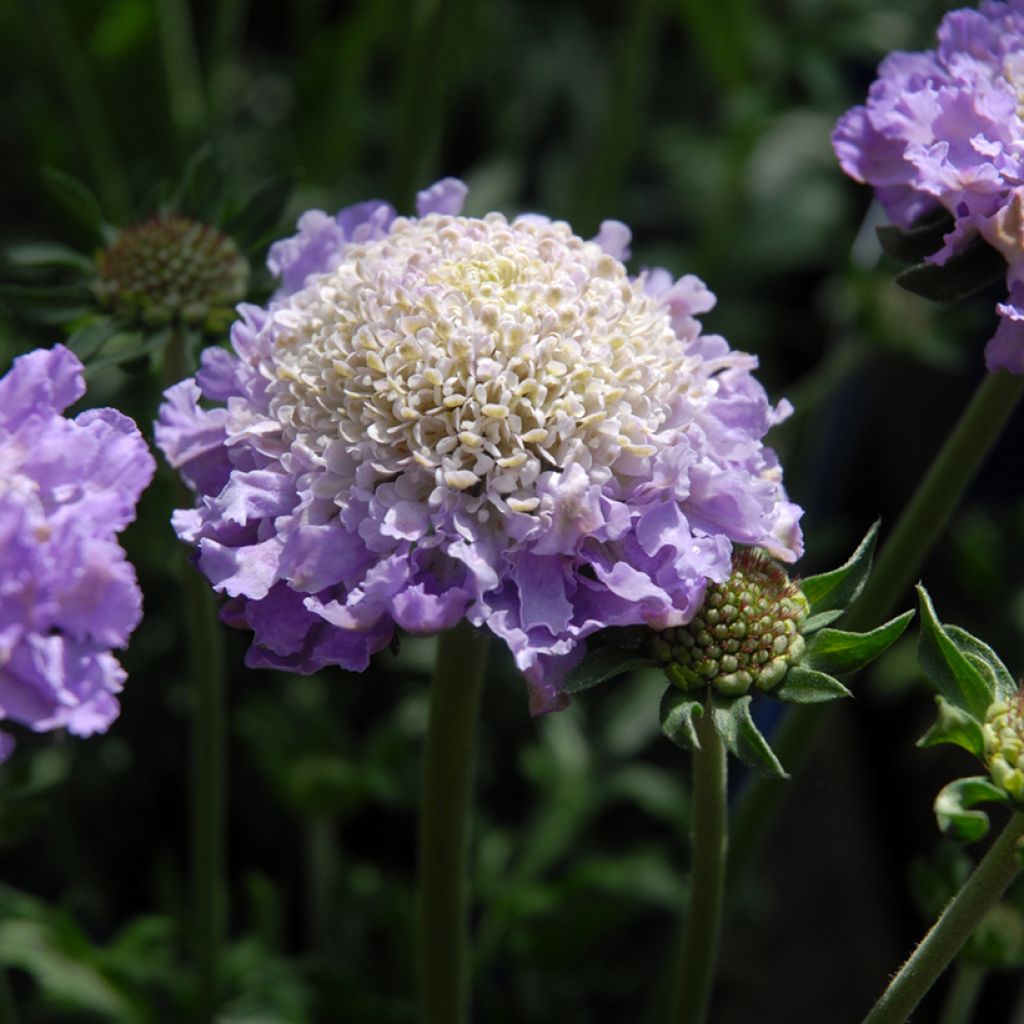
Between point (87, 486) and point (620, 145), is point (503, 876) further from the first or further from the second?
point (87, 486)

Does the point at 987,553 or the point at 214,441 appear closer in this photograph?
the point at 214,441

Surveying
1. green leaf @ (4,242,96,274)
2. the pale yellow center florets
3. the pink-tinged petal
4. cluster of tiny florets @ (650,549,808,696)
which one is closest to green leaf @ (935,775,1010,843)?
cluster of tiny florets @ (650,549,808,696)

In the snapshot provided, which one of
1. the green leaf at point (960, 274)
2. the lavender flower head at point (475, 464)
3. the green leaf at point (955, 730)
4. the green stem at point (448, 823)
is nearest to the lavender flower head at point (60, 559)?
the lavender flower head at point (475, 464)

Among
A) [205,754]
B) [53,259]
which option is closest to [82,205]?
[53,259]

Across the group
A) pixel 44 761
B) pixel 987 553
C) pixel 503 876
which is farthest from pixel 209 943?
pixel 987 553

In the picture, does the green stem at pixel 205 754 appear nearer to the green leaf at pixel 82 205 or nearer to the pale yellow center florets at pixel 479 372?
the green leaf at pixel 82 205

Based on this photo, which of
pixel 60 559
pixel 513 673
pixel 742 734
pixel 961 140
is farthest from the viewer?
pixel 513 673

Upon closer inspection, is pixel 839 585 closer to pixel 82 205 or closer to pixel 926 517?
pixel 926 517
